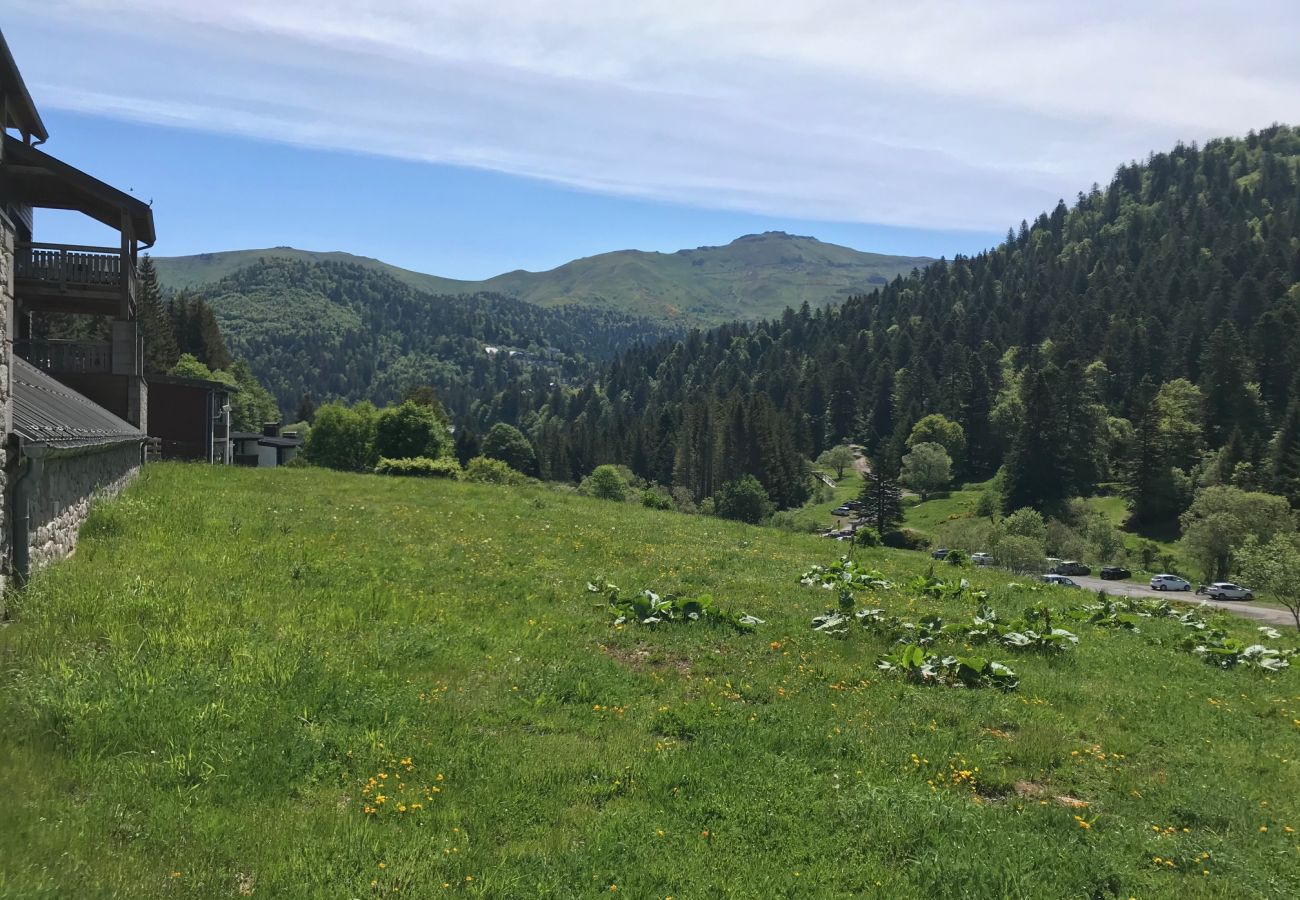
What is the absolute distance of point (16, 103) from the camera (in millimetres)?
20891

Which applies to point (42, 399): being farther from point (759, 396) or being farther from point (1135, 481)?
point (759, 396)

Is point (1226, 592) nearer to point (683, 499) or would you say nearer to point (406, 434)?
point (406, 434)

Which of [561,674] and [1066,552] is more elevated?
[561,674]

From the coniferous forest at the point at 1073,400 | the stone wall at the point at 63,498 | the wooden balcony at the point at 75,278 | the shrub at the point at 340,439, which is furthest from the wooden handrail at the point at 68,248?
the coniferous forest at the point at 1073,400

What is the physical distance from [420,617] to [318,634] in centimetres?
199

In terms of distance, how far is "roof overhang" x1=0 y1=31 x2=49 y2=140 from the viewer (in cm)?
1538

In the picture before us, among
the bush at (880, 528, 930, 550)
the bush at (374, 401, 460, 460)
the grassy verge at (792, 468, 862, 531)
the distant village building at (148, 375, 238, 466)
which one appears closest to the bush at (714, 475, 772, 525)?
the grassy verge at (792, 468, 862, 531)

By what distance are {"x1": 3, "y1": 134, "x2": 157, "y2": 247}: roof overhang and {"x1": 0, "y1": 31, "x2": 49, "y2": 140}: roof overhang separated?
2.39ft

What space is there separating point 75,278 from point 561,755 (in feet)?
→ 88.8

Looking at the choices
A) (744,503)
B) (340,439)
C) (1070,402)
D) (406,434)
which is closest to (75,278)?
(406,434)

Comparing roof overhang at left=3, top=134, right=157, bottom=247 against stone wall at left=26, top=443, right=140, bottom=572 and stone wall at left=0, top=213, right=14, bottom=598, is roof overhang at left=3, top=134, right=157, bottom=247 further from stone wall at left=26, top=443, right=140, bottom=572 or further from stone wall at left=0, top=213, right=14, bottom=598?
stone wall at left=0, top=213, right=14, bottom=598

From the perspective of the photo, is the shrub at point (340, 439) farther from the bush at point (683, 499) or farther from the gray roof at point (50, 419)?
the gray roof at point (50, 419)

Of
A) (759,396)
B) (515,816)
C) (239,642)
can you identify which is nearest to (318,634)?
(239,642)

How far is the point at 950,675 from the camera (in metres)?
11.9
